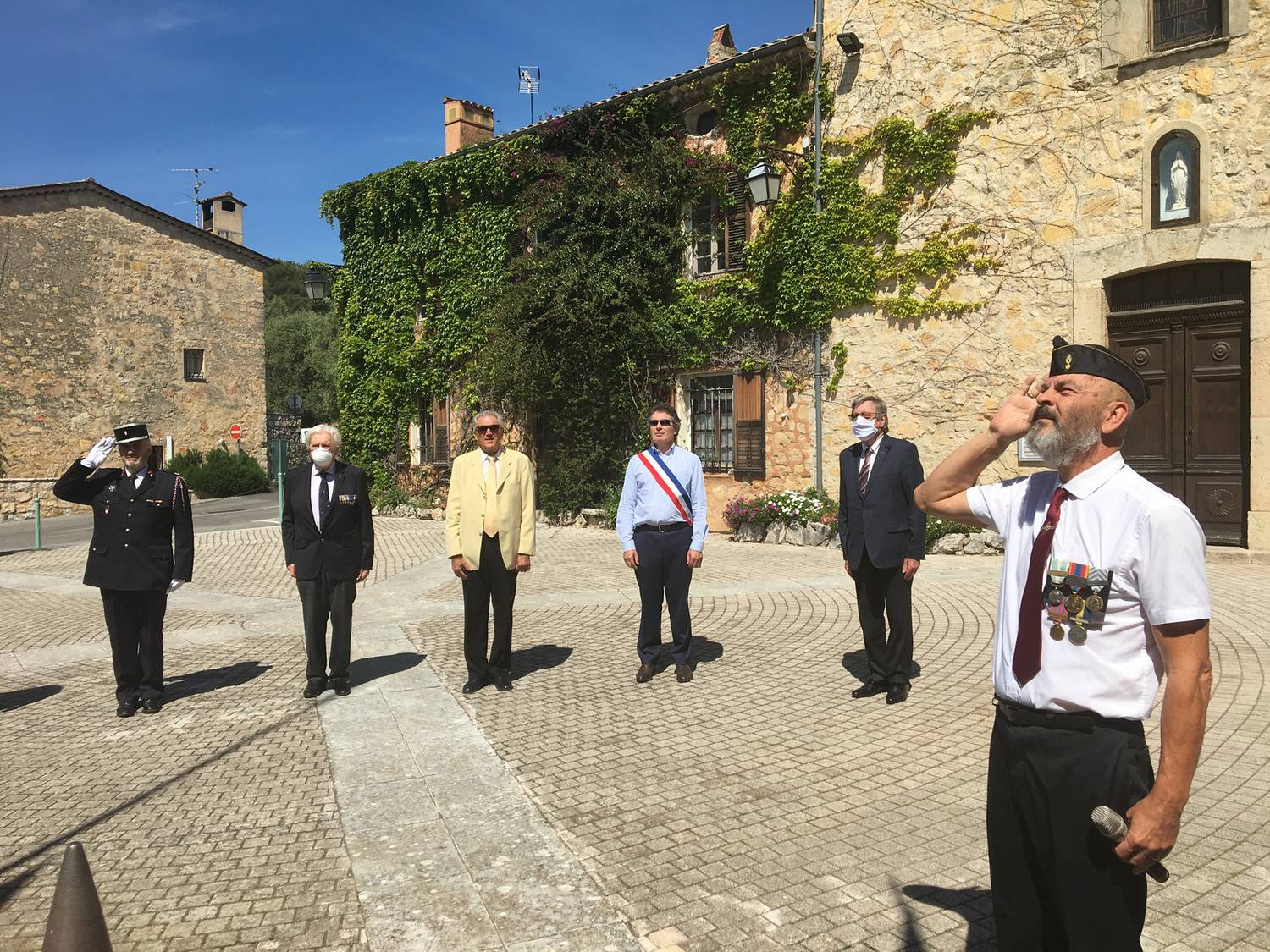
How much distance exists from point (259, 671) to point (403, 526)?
11.2 metres

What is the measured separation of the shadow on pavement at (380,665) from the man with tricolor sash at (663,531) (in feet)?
6.13

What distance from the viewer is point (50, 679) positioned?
7004mm

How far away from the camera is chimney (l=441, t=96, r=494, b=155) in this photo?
21.6 meters

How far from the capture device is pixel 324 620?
6.32m

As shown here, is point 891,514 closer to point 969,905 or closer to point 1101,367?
point 969,905

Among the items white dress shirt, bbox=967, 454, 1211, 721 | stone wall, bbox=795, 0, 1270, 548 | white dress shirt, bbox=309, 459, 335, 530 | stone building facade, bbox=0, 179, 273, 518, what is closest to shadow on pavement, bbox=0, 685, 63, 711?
white dress shirt, bbox=309, 459, 335, 530

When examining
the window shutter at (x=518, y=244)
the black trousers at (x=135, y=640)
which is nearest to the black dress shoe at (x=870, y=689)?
the black trousers at (x=135, y=640)

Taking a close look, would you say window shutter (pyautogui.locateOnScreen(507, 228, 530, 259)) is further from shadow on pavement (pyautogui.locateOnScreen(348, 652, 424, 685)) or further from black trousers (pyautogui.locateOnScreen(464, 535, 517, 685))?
black trousers (pyautogui.locateOnScreen(464, 535, 517, 685))

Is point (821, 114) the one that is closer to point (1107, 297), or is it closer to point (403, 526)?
point (1107, 297)

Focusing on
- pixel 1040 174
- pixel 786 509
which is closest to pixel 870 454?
pixel 786 509

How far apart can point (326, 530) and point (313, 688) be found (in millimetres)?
1067

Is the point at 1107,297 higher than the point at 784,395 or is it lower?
higher

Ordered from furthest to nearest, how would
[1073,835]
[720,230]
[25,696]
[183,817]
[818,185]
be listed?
[720,230], [818,185], [25,696], [183,817], [1073,835]

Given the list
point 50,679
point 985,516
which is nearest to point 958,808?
point 985,516
